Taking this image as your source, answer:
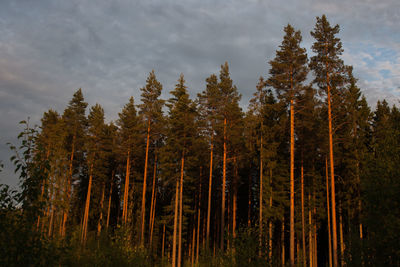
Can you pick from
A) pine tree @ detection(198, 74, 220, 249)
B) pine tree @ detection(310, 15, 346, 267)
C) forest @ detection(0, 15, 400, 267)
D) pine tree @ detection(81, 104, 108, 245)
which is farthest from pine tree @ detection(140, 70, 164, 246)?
pine tree @ detection(310, 15, 346, 267)

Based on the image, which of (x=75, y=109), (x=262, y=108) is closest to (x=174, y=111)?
(x=262, y=108)

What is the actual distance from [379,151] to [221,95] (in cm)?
1801

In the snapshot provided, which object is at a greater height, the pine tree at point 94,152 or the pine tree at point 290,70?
the pine tree at point 290,70

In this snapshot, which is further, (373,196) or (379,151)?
(379,151)

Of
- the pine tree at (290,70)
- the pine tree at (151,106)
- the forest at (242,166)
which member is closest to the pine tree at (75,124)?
the forest at (242,166)

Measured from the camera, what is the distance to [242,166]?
112ft

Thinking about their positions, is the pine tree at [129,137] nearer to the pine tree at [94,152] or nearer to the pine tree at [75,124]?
the pine tree at [94,152]

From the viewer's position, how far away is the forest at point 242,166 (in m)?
10.9

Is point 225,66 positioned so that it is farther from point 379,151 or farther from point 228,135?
point 379,151

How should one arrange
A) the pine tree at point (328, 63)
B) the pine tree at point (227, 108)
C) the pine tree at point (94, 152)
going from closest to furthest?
the pine tree at point (328, 63) < the pine tree at point (227, 108) < the pine tree at point (94, 152)

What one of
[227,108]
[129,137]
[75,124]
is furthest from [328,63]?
[75,124]

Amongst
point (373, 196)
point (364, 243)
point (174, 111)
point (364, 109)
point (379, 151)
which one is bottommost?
point (364, 243)

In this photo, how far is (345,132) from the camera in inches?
1245

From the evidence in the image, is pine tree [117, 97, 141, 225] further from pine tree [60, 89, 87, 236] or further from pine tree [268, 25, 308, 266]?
pine tree [268, 25, 308, 266]
